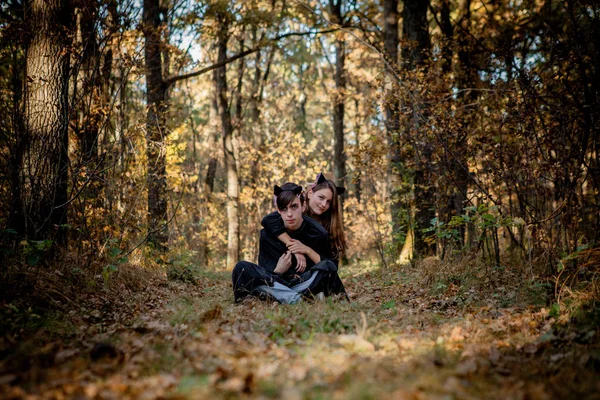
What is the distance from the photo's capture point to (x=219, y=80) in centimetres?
1583

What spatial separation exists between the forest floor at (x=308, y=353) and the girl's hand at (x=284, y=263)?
0.95m

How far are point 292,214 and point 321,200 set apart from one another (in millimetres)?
859

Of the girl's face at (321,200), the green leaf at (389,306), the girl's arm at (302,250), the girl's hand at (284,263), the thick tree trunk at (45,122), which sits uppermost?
the thick tree trunk at (45,122)

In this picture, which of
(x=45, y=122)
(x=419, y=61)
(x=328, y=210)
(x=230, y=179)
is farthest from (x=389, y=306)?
Answer: (x=230, y=179)

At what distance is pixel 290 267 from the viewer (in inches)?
237

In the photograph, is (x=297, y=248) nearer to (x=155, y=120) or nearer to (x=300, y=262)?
(x=300, y=262)

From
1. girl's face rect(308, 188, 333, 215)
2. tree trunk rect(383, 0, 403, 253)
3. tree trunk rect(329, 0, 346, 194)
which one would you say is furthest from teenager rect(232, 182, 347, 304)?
tree trunk rect(329, 0, 346, 194)

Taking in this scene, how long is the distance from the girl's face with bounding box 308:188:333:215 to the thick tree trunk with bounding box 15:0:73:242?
3.31 metres

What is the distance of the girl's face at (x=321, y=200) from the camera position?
21.7 feet

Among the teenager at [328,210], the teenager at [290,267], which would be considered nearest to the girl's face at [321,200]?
the teenager at [328,210]

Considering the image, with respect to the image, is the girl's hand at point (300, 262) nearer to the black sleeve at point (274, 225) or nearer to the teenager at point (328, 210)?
the black sleeve at point (274, 225)

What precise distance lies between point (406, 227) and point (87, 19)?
7464 mm

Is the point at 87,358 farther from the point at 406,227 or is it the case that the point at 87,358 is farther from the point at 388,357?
the point at 406,227

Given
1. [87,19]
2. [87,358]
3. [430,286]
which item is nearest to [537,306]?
[430,286]
